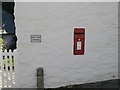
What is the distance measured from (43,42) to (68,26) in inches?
32.8

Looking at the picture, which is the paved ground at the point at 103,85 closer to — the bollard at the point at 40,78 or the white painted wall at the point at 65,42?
the white painted wall at the point at 65,42

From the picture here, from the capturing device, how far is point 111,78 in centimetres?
562

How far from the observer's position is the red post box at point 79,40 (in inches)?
202

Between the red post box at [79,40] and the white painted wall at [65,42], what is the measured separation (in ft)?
0.38

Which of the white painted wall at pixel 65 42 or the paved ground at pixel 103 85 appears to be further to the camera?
the paved ground at pixel 103 85

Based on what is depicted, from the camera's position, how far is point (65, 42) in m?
5.09

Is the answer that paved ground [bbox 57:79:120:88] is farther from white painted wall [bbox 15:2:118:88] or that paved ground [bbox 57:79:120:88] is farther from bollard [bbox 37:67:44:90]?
bollard [bbox 37:67:44:90]

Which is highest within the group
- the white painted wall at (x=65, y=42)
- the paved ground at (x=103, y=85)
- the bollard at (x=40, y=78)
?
the white painted wall at (x=65, y=42)

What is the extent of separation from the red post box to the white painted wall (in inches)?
4.6

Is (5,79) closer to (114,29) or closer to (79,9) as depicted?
(79,9)

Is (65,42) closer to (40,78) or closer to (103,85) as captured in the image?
(40,78)

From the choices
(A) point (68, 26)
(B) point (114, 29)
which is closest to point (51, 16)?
(A) point (68, 26)

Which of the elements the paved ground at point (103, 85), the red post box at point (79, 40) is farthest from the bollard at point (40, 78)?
the red post box at point (79, 40)

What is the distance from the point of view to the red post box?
16.8 feet
